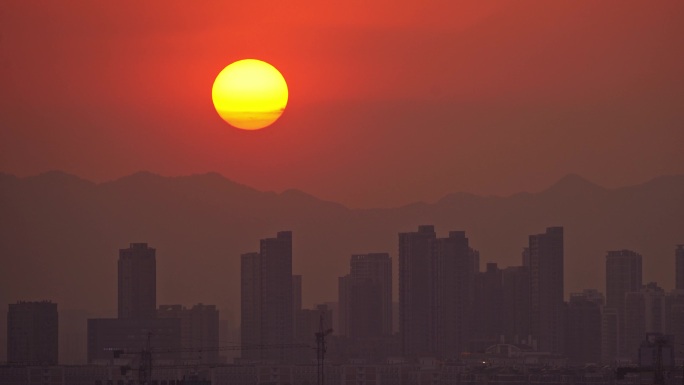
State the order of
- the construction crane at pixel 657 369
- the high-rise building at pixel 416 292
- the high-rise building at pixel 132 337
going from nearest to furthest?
the construction crane at pixel 657 369, the high-rise building at pixel 132 337, the high-rise building at pixel 416 292

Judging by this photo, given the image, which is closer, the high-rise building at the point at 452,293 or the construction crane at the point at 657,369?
the construction crane at the point at 657,369

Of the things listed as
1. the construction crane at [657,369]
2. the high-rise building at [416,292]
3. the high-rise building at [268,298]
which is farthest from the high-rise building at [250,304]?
the construction crane at [657,369]

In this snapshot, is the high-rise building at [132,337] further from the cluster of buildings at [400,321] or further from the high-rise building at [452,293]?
the high-rise building at [452,293]

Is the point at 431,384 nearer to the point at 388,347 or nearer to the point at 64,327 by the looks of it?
the point at 388,347

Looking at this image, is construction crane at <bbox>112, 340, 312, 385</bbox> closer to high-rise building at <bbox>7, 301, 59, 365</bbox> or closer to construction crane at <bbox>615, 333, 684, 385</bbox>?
high-rise building at <bbox>7, 301, 59, 365</bbox>

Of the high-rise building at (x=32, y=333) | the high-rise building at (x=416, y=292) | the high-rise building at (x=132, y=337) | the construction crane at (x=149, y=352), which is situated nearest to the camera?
the construction crane at (x=149, y=352)

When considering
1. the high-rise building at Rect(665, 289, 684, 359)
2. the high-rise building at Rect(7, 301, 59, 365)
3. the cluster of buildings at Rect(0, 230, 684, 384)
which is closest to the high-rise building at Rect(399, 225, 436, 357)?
the cluster of buildings at Rect(0, 230, 684, 384)

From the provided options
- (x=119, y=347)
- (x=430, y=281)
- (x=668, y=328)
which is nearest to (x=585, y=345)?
(x=668, y=328)
